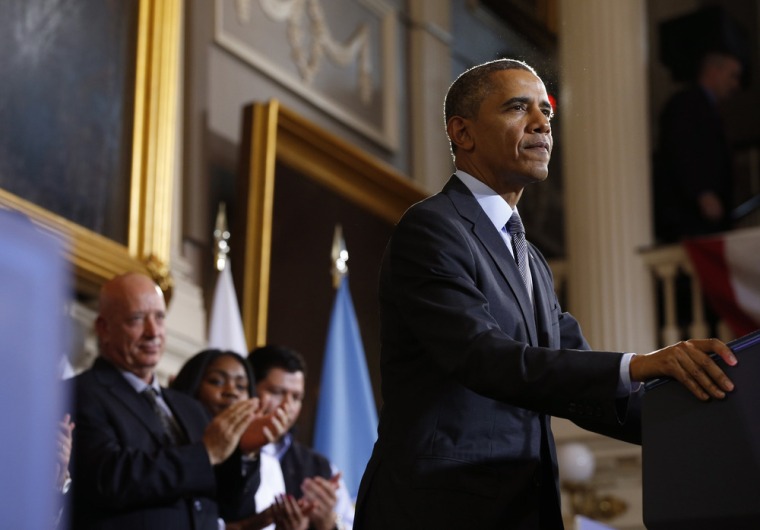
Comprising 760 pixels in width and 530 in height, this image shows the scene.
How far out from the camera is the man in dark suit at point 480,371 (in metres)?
2.07

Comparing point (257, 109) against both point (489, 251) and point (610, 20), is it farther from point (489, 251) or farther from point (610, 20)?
point (489, 251)

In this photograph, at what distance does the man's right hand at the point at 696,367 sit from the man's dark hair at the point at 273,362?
3.18 metres

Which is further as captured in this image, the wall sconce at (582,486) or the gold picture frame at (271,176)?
the wall sconce at (582,486)

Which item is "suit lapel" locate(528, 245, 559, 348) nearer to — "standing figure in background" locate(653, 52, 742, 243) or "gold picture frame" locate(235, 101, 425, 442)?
"gold picture frame" locate(235, 101, 425, 442)

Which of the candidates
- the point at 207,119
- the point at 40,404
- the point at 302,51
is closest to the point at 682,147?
the point at 302,51

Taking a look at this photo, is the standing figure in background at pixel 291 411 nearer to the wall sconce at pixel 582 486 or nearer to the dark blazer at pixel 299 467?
the dark blazer at pixel 299 467

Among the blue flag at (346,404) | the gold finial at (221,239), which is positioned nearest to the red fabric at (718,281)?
the blue flag at (346,404)

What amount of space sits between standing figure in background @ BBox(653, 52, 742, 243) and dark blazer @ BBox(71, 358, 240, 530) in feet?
16.6

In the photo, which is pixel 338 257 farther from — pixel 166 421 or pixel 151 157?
pixel 166 421

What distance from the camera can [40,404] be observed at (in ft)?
2.71

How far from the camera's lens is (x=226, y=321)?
6.57 m

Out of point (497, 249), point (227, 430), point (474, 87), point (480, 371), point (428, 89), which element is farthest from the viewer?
point (428, 89)

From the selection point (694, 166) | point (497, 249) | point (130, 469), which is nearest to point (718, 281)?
point (694, 166)

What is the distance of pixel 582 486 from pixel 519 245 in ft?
18.6
